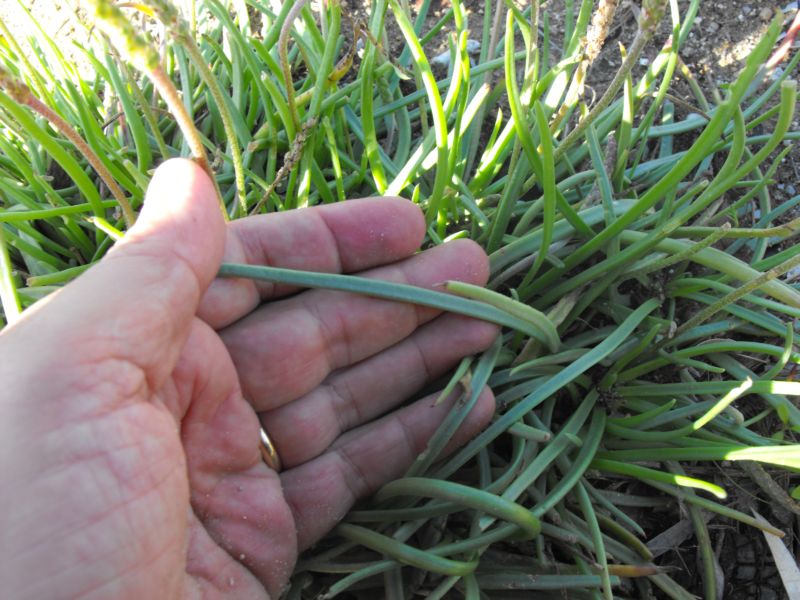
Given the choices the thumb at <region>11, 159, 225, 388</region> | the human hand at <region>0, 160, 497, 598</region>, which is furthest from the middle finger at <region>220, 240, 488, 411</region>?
the thumb at <region>11, 159, 225, 388</region>

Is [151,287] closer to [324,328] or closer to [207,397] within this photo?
[207,397]

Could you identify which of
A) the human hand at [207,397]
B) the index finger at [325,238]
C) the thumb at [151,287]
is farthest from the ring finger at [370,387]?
the thumb at [151,287]

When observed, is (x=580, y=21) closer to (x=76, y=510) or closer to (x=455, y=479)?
(x=455, y=479)

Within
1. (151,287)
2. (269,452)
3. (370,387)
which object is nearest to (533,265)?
(370,387)

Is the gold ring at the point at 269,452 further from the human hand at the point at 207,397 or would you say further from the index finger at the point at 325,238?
the index finger at the point at 325,238

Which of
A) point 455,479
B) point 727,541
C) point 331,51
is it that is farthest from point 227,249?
point 727,541

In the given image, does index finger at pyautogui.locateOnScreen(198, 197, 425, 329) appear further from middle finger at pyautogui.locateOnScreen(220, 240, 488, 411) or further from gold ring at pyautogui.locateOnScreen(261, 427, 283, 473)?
gold ring at pyautogui.locateOnScreen(261, 427, 283, 473)
